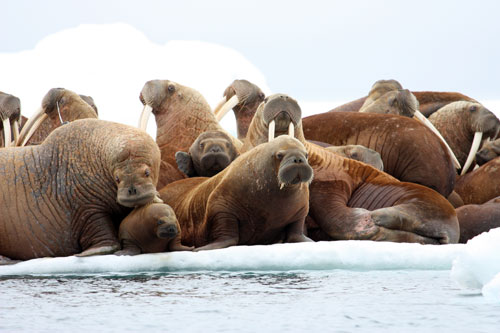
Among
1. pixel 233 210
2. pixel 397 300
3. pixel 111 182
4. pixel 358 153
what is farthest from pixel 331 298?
pixel 358 153

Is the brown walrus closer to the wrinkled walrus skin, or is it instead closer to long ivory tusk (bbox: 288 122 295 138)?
the wrinkled walrus skin

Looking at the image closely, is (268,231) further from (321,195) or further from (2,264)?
(2,264)

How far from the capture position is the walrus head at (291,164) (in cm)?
739

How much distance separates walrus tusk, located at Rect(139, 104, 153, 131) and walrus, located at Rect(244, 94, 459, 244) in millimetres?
1910

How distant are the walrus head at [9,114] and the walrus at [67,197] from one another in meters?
3.93

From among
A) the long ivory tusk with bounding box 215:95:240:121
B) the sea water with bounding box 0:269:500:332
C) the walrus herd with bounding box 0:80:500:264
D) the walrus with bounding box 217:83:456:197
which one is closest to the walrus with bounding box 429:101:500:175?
the walrus with bounding box 217:83:456:197

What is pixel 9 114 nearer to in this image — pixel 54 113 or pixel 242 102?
pixel 54 113

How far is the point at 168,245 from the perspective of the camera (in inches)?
305

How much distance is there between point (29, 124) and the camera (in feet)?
37.0

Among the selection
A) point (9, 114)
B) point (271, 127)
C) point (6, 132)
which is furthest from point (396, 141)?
point (9, 114)

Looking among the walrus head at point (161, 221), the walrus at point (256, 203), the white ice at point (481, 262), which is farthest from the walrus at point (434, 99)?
the white ice at point (481, 262)

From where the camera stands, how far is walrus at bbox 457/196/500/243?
9188 mm

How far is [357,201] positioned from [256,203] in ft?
5.10

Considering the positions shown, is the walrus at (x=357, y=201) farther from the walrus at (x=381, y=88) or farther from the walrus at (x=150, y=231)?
the walrus at (x=381, y=88)
